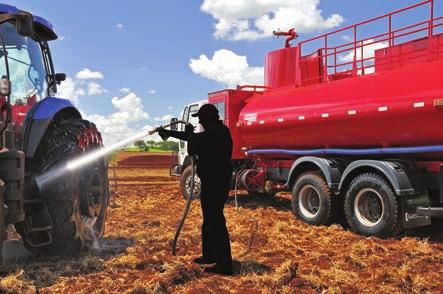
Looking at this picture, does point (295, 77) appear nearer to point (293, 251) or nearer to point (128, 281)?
point (293, 251)

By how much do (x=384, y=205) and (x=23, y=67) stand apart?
558cm

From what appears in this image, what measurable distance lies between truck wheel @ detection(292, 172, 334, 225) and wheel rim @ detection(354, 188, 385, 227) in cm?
68

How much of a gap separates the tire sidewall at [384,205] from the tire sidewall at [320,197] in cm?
53

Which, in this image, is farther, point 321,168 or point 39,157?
point 321,168

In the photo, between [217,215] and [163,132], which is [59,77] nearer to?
[163,132]

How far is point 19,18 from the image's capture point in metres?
4.67

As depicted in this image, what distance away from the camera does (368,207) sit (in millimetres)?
8258

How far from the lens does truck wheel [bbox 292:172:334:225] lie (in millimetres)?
8906

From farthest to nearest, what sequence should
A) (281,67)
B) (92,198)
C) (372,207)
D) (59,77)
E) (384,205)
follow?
(281,67)
(372,207)
(384,205)
(59,77)
(92,198)

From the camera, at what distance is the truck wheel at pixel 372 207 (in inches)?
300

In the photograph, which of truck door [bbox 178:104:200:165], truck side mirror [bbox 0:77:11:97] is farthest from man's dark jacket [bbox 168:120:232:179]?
truck door [bbox 178:104:200:165]

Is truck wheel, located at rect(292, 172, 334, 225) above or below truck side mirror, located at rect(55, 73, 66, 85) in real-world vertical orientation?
below

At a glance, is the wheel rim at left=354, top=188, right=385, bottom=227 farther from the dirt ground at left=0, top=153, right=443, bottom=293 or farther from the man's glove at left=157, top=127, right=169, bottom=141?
the man's glove at left=157, top=127, right=169, bottom=141

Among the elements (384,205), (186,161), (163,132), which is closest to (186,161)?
(186,161)
